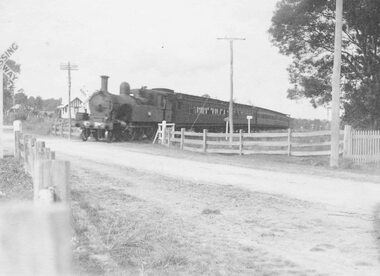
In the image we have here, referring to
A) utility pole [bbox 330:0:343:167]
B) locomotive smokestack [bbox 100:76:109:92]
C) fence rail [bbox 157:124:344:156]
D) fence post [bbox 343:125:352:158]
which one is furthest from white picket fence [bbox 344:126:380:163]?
locomotive smokestack [bbox 100:76:109:92]

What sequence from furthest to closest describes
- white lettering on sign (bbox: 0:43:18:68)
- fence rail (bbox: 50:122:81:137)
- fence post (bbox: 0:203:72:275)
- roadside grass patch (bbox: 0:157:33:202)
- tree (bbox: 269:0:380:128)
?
fence rail (bbox: 50:122:81:137), tree (bbox: 269:0:380:128), white lettering on sign (bbox: 0:43:18:68), roadside grass patch (bbox: 0:157:33:202), fence post (bbox: 0:203:72:275)

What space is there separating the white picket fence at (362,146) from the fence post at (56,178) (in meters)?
13.7

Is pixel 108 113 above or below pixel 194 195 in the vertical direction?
above

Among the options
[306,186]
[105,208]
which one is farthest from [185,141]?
[105,208]

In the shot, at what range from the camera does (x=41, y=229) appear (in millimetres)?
3148

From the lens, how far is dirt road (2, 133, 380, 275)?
4.87m

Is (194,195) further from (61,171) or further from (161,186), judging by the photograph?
(61,171)

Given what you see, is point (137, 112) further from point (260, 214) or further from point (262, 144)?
point (260, 214)

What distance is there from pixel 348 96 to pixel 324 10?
15.0 feet

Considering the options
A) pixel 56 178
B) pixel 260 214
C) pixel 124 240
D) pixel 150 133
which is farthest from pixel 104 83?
pixel 56 178

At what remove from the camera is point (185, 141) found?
977 inches

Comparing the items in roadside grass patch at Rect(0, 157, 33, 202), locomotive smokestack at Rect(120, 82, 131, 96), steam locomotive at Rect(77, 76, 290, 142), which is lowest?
roadside grass patch at Rect(0, 157, 33, 202)

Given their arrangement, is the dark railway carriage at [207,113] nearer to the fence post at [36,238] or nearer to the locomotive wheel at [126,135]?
the locomotive wheel at [126,135]

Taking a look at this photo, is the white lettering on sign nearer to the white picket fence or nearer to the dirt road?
the dirt road
